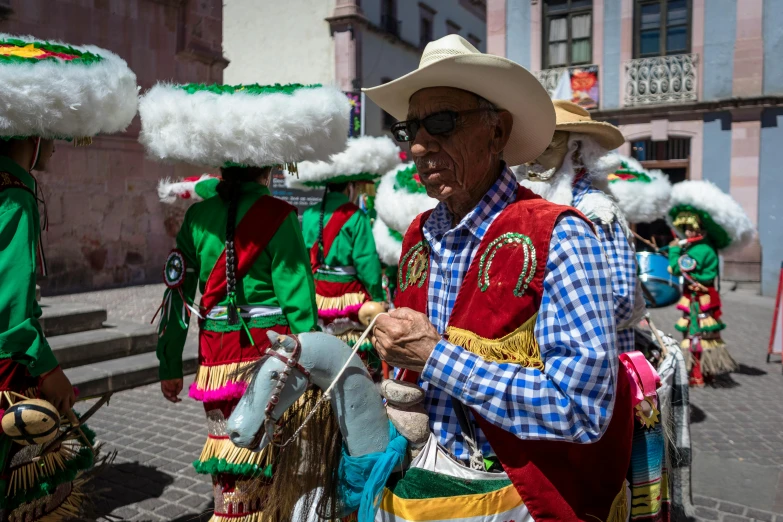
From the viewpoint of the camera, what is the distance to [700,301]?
26.0 ft

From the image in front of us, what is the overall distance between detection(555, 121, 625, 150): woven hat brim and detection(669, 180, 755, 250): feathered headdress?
412cm

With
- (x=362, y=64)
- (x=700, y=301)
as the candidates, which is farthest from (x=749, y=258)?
(x=362, y=64)

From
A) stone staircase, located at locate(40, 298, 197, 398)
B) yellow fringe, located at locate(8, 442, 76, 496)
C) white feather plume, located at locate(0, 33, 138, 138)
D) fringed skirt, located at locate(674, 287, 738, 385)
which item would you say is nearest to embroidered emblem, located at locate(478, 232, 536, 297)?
white feather plume, located at locate(0, 33, 138, 138)

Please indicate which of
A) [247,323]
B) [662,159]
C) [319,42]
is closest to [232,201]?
[247,323]

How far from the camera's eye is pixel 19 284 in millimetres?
2689

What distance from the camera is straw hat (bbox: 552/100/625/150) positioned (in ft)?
12.4

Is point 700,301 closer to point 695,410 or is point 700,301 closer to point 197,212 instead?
point 695,410

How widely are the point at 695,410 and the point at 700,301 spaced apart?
5.67 ft

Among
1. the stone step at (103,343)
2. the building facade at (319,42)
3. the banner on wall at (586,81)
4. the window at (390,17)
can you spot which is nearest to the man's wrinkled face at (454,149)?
the stone step at (103,343)

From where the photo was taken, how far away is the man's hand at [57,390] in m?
2.89

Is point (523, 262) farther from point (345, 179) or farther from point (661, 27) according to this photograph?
point (661, 27)

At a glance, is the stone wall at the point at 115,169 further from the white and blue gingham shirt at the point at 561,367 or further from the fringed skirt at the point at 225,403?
the white and blue gingham shirt at the point at 561,367

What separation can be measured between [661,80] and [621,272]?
17.1 m

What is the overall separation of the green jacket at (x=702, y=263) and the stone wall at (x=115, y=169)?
1057cm
